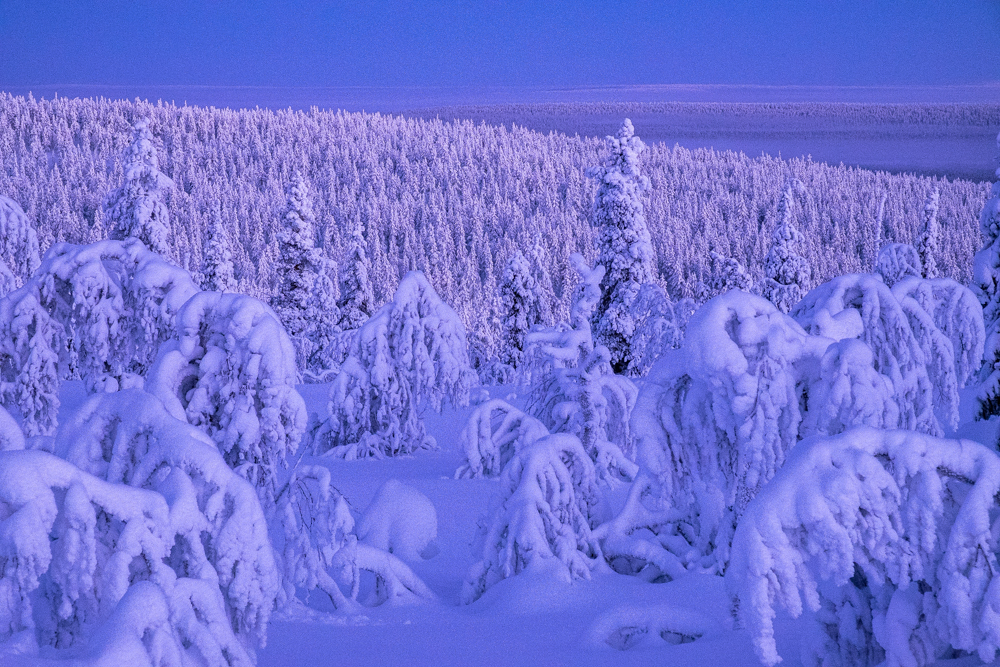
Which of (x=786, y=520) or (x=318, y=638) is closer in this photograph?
(x=786, y=520)

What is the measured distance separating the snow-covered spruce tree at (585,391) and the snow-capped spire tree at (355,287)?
26977 millimetres

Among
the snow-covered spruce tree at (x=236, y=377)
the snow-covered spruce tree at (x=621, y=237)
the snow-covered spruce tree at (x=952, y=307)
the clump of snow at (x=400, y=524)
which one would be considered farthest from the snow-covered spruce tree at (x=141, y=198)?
the snow-covered spruce tree at (x=952, y=307)

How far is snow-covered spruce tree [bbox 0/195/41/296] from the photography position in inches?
510

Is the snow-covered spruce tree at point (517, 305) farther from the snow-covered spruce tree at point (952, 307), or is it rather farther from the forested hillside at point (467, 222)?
the forested hillside at point (467, 222)

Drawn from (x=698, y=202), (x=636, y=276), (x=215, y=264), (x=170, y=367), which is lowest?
(x=170, y=367)

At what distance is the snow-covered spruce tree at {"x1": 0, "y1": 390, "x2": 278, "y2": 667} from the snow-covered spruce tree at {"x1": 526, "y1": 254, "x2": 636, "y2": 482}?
8.15 m

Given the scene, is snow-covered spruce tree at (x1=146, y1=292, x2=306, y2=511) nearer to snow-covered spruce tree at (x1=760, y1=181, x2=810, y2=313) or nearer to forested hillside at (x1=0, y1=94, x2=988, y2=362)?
snow-covered spruce tree at (x1=760, y1=181, x2=810, y2=313)

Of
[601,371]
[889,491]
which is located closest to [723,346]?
[889,491]

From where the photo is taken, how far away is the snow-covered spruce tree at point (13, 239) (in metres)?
13.0

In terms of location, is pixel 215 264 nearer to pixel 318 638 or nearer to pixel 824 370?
pixel 318 638

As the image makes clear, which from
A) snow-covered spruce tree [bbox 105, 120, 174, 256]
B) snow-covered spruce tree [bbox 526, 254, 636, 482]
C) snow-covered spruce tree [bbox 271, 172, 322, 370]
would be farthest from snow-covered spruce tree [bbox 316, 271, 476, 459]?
snow-covered spruce tree [bbox 271, 172, 322, 370]

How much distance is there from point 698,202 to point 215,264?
16240 centimetres

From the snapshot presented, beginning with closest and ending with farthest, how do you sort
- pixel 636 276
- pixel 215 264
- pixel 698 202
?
pixel 636 276 < pixel 215 264 < pixel 698 202

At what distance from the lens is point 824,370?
6.42 m
